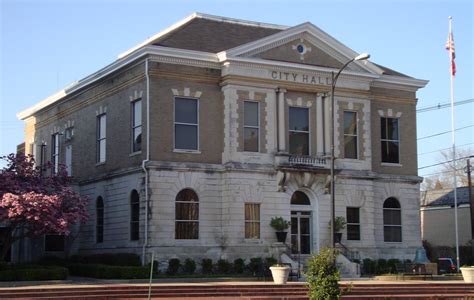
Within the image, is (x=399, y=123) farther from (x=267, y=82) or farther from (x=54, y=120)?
(x=54, y=120)

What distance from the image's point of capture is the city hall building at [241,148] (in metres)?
41.5

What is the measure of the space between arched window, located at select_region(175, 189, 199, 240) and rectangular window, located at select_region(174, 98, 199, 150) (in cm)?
250

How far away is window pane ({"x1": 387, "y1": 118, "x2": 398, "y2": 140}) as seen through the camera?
49.0 m

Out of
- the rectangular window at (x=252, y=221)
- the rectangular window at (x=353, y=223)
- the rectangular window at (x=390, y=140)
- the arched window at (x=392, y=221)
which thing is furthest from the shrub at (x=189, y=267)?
the rectangular window at (x=390, y=140)

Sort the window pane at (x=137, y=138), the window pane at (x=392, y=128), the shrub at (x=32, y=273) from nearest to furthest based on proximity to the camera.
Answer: the shrub at (x=32, y=273)
the window pane at (x=137, y=138)
the window pane at (x=392, y=128)

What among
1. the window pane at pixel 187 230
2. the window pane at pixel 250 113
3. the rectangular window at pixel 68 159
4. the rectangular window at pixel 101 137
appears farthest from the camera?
the rectangular window at pixel 68 159

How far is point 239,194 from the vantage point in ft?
137

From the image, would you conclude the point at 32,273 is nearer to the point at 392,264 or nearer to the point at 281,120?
the point at 281,120

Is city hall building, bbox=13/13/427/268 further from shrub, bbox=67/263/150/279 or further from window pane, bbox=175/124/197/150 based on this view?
shrub, bbox=67/263/150/279

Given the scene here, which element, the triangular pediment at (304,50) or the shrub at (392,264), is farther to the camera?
the shrub at (392,264)

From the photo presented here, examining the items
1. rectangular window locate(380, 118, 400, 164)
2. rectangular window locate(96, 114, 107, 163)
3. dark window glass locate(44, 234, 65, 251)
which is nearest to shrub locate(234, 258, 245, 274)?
rectangular window locate(96, 114, 107, 163)

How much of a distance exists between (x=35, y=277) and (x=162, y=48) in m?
13.6

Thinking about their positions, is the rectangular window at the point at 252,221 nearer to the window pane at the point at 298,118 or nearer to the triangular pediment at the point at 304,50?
the window pane at the point at 298,118

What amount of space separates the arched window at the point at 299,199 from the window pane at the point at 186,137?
6277 mm
